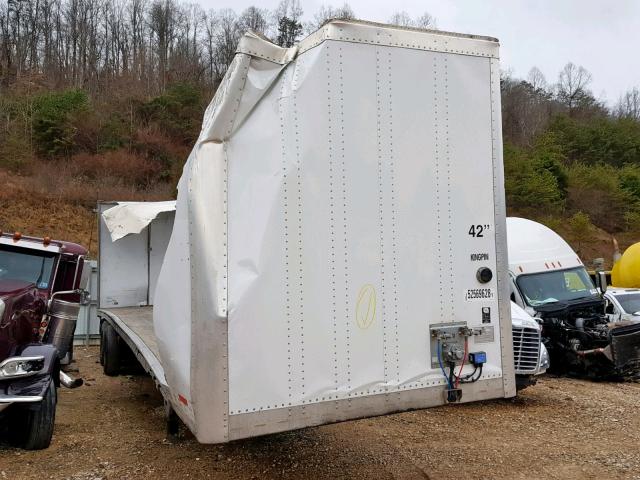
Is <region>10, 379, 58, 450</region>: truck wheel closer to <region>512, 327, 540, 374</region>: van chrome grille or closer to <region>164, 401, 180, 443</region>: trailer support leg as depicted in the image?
<region>164, 401, 180, 443</region>: trailer support leg

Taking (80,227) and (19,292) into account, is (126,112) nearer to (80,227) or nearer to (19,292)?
(80,227)

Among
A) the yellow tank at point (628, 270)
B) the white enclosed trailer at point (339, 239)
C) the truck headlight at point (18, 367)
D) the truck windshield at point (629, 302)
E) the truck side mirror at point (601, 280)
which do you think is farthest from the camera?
the yellow tank at point (628, 270)

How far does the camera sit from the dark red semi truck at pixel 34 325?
220 inches

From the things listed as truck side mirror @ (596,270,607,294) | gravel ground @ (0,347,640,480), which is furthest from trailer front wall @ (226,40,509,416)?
truck side mirror @ (596,270,607,294)

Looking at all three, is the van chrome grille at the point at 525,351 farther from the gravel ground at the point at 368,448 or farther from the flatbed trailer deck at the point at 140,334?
the flatbed trailer deck at the point at 140,334

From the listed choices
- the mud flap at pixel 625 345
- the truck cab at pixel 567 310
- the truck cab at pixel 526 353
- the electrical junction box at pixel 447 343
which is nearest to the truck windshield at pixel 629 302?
the truck cab at pixel 567 310

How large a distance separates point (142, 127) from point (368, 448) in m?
34.1

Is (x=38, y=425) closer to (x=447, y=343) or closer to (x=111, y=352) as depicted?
(x=111, y=352)

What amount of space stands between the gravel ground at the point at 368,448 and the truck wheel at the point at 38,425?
0.11 metres

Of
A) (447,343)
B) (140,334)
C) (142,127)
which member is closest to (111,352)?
(140,334)

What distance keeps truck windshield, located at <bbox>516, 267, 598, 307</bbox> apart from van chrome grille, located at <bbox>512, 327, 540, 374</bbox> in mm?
2449

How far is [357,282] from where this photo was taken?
4.02 metres

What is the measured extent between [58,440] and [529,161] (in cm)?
4391

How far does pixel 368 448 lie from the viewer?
584 cm
